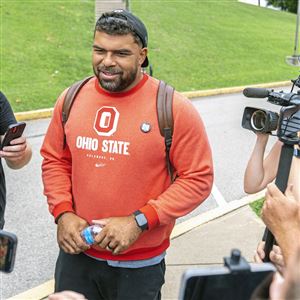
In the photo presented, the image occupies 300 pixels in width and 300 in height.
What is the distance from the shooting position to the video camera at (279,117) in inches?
83.3

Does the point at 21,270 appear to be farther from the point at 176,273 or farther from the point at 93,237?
the point at 93,237

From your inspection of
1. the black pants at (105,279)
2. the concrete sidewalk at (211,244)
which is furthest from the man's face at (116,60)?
the concrete sidewalk at (211,244)

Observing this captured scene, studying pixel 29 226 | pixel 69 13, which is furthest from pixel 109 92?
pixel 69 13

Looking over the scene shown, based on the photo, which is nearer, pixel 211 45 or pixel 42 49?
pixel 42 49

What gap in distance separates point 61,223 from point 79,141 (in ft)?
1.41

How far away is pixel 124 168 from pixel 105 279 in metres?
0.63

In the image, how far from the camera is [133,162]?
7.67 ft

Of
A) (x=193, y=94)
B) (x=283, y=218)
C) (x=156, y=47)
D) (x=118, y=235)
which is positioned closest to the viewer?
(x=283, y=218)

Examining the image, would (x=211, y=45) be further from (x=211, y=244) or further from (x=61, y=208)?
(x=61, y=208)

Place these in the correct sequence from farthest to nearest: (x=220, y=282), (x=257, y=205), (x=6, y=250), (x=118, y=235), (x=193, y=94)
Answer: (x=193, y=94)
(x=257, y=205)
(x=118, y=235)
(x=6, y=250)
(x=220, y=282)

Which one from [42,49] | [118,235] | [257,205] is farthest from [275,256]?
[42,49]

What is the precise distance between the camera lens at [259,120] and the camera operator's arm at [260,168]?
24 cm

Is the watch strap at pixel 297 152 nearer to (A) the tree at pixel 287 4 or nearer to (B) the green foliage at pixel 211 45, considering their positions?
(B) the green foliage at pixel 211 45

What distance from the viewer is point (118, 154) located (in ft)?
7.70
